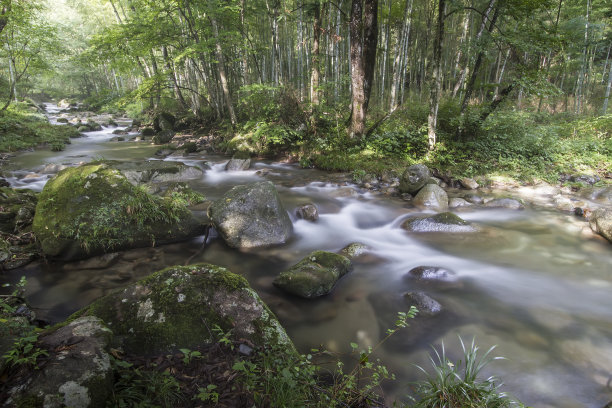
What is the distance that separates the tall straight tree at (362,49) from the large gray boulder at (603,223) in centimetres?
670

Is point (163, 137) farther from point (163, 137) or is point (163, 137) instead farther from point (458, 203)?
point (458, 203)

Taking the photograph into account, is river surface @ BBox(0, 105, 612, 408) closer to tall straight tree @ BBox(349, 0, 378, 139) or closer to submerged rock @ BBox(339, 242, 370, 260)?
submerged rock @ BBox(339, 242, 370, 260)

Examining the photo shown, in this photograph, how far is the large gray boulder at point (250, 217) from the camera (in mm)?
5602

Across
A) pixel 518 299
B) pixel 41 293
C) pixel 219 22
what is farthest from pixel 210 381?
pixel 219 22

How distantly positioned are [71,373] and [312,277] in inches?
114

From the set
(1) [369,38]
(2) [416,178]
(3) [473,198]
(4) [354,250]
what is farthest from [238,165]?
(3) [473,198]

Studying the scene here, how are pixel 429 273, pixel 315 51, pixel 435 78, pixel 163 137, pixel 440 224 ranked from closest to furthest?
pixel 429 273, pixel 440 224, pixel 435 78, pixel 315 51, pixel 163 137

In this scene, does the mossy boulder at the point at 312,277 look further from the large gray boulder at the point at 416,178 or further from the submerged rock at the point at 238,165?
the submerged rock at the point at 238,165

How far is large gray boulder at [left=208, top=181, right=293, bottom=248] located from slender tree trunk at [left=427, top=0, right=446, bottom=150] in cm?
634

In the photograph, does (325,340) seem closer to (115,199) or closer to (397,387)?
(397,387)

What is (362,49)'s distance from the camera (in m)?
9.62

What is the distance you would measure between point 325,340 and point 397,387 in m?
0.95

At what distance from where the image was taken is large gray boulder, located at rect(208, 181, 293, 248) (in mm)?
5602

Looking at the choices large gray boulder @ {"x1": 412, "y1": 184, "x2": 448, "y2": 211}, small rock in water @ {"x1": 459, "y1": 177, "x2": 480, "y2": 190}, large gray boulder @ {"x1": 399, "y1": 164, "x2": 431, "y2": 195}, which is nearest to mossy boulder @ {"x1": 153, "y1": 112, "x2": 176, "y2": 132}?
large gray boulder @ {"x1": 399, "y1": 164, "x2": 431, "y2": 195}
